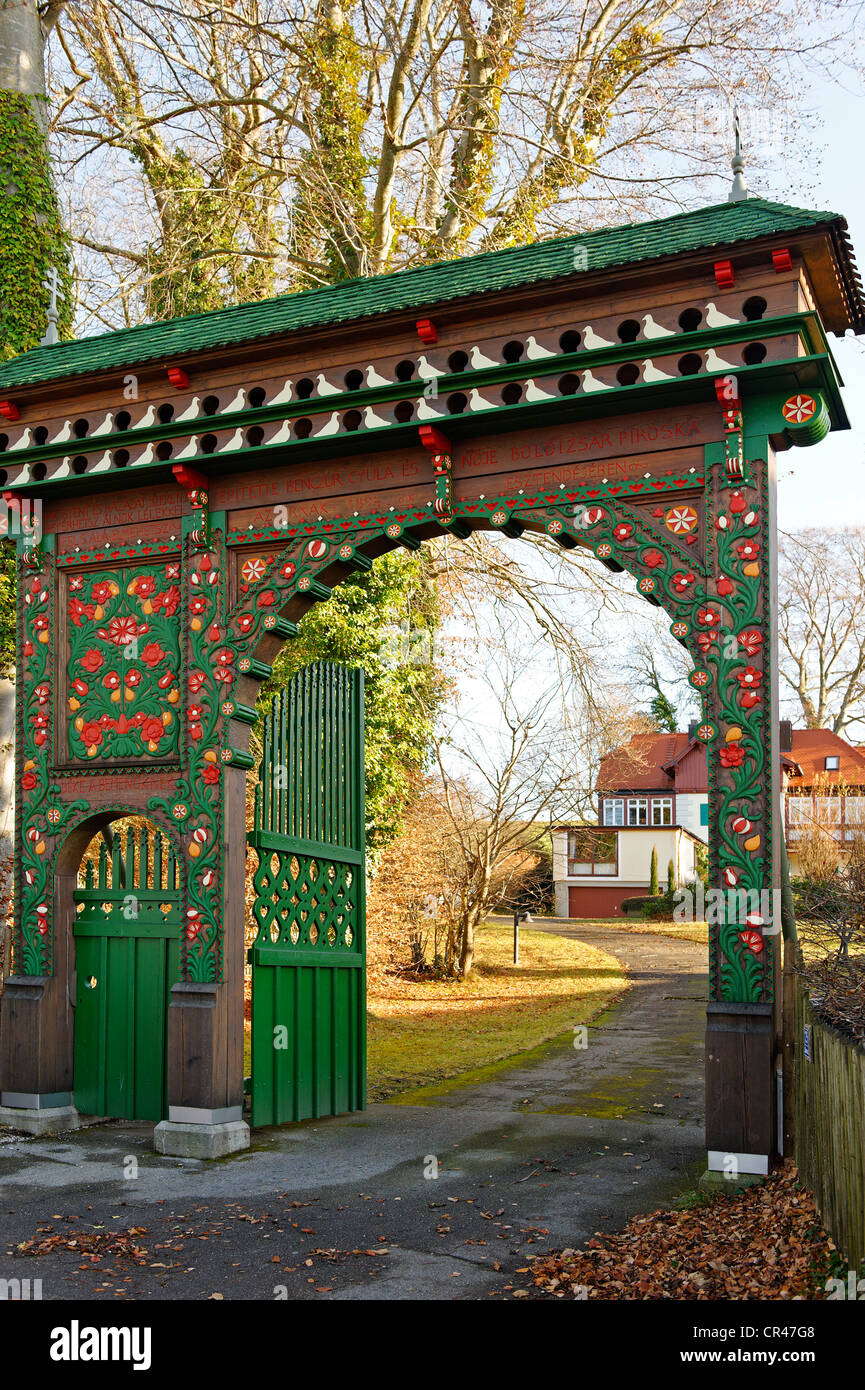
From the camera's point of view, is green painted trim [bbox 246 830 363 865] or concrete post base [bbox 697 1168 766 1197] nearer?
concrete post base [bbox 697 1168 766 1197]

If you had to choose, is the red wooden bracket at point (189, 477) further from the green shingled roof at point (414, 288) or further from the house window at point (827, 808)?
the house window at point (827, 808)

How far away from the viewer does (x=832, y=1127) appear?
482 centimetres

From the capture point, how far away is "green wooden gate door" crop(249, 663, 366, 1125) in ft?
26.5

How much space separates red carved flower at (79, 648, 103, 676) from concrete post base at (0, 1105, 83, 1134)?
3.02 meters

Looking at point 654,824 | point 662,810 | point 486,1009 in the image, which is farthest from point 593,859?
point 486,1009

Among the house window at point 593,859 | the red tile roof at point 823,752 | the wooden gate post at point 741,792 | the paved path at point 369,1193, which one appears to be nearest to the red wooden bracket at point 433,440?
the wooden gate post at point 741,792

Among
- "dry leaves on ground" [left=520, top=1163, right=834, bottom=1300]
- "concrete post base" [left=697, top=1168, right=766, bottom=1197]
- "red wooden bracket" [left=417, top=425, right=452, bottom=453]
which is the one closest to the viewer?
"dry leaves on ground" [left=520, top=1163, right=834, bottom=1300]

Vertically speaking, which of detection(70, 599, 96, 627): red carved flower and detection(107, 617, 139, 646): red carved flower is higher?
detection(70, 599, 96, 627): red carved flower

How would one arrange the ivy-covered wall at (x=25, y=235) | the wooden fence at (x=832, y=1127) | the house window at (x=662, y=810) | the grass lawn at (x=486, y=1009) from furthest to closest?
the house window at (x=662, y=810) < the ivy-covered wall at (x=25, y=235) < the grass lawn at (x=486, y=1009) < the wooden fence at (x=832, y=1127)

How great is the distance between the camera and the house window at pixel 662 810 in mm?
42625

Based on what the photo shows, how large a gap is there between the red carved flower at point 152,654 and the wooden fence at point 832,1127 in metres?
4.53

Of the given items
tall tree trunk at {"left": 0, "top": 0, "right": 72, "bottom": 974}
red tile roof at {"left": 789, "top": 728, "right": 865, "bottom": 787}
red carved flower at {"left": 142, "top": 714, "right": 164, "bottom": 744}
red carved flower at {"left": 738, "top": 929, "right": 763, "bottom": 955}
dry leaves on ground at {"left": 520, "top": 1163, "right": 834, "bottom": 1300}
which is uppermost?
tall tree trunk at {"left": 0, "top": 0, "right": 72, "bottom": 974}

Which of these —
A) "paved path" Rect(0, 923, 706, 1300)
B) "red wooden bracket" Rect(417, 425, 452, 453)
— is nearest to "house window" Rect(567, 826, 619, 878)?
"paved path" Rect(0, 923, 706, 1300)

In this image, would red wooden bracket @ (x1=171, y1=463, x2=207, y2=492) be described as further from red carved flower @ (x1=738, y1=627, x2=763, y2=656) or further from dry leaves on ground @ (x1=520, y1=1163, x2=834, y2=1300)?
dry leaves on ground @ (x1=520, y1=1163, x2=834, y2=1300)
